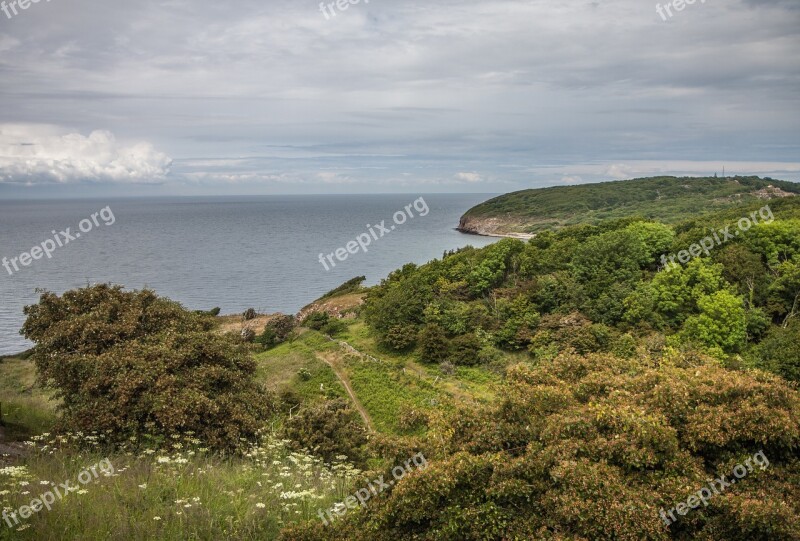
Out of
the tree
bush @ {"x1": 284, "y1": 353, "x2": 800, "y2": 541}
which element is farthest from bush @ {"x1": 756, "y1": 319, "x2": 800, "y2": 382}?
bush @ {"x1": 284, "y1": 353, "x2": 800, "y2": 541}

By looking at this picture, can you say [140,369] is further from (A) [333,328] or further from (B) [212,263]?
(B) [212,263]

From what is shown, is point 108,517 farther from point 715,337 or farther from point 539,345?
point 715,337

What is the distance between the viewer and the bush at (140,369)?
14188 mm

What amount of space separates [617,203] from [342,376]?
16274 centimetres

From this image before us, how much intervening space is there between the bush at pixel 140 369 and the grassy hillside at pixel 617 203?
13120cm

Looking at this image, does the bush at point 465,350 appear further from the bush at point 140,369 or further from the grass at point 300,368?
the bush at point 140,369

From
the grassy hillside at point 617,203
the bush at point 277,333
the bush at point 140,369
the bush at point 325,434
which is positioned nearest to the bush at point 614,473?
the bush at point 140,369

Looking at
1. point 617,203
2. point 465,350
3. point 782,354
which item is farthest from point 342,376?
point 617,203

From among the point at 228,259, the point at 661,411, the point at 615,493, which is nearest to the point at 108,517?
the point at 615,493

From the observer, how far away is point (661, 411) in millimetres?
8531

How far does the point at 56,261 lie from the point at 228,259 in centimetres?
2982

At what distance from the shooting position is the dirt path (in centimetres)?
2833

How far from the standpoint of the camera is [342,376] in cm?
3334

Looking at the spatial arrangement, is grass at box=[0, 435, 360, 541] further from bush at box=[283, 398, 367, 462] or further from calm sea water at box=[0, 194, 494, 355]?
calm sea water at box=[0, 194, 494, 355]
